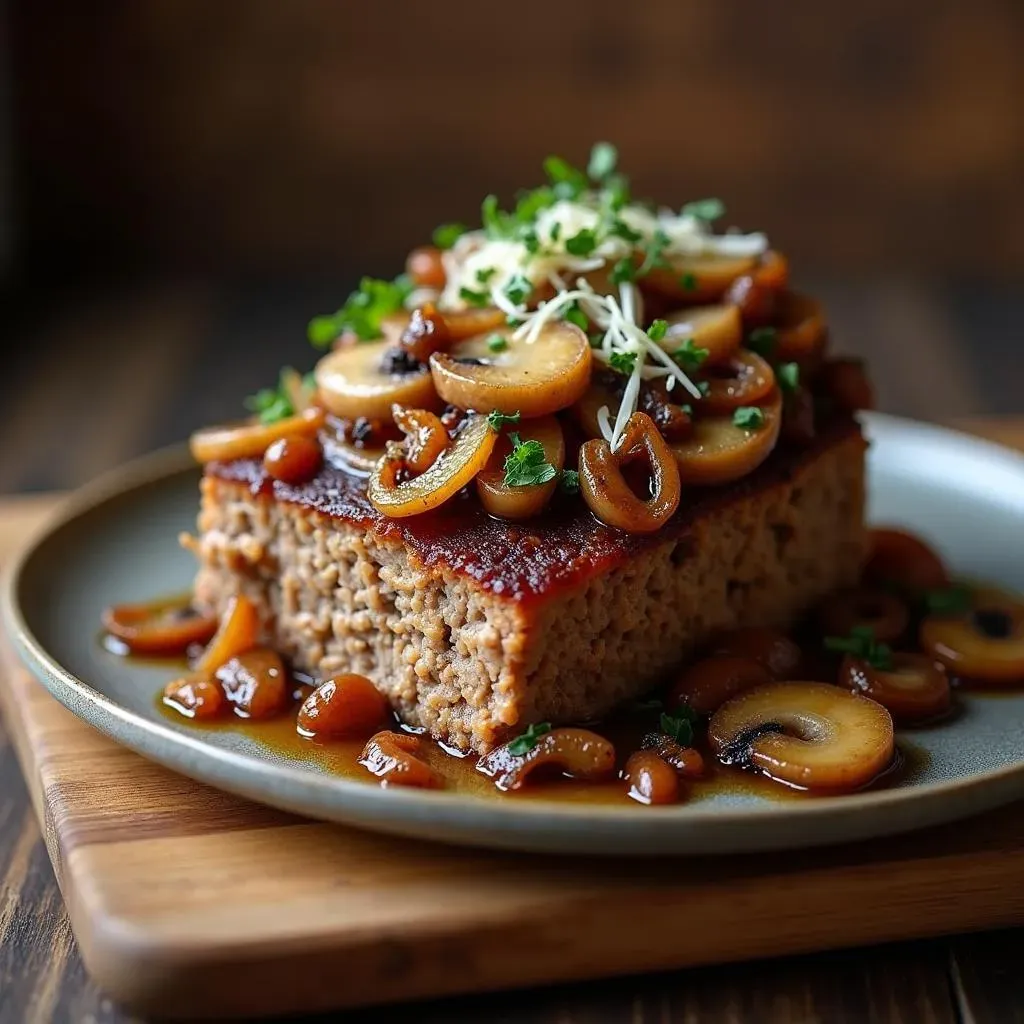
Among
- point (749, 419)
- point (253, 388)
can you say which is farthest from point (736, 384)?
point (253, 388)

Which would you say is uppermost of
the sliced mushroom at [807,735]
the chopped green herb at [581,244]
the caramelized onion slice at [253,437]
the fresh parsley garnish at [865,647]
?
the chopped green herb at [581,244]

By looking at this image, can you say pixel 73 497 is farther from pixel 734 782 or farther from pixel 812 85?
pixel 812 85

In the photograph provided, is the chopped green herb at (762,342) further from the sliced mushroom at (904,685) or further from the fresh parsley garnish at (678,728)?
the fresh parsley garnish at (678,728)

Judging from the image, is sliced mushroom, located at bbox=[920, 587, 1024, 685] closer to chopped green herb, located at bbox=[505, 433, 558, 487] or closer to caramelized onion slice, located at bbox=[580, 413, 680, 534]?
caramelized onion slice, located at bbox=[580, 413, 680, 534]

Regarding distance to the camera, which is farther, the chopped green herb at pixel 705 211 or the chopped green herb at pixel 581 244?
the chopped green herb at pixel 705 211

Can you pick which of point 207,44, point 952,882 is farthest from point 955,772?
point 207,44

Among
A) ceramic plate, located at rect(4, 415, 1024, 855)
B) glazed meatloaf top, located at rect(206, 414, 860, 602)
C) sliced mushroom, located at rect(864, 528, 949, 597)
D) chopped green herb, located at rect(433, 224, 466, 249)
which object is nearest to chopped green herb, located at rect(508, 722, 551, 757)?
ceramic plate, located at rect(4, 415, 1024, 855)

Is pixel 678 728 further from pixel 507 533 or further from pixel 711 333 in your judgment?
pixel 711 333

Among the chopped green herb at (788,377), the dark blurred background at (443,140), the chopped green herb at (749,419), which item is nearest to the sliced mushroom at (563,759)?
the chopped green herb at (749,419)
